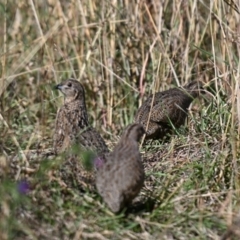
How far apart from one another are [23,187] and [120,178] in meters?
0.65

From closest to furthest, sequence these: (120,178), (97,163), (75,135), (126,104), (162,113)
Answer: (120,178) < (97,163) < (75,135) < (162,113) < (126,104)

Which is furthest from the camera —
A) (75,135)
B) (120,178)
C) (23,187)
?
(75,135)

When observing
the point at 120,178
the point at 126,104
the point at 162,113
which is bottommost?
the point at 126,104

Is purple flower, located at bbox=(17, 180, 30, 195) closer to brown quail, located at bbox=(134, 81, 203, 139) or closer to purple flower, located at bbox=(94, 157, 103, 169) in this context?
purple flower, located at bbox=(94, 157, 103, 169)

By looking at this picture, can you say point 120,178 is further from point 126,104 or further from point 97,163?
point 126,104

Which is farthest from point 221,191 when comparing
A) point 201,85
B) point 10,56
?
point 10,56

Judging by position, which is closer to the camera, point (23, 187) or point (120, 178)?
point (23, 187)

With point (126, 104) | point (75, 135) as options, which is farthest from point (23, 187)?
point (126, 104)

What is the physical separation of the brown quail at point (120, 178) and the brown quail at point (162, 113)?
219cm

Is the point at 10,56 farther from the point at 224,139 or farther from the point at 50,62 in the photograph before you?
the point at 224,139

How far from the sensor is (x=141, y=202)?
261 inches

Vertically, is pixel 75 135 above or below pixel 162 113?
above

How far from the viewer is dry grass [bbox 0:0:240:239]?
616 cm

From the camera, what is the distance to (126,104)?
406 inches
